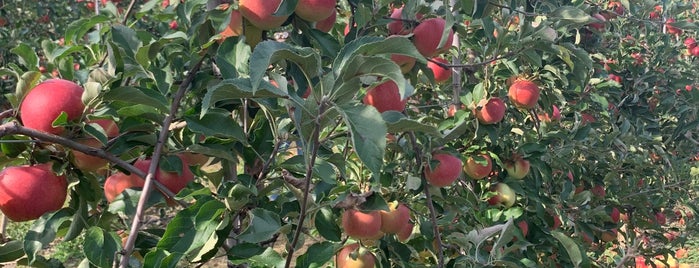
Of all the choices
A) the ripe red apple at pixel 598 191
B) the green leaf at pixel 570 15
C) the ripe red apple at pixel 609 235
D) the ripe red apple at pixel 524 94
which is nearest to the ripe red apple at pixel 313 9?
the green leaf at pixel 570 15

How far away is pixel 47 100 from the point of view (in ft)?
2.82

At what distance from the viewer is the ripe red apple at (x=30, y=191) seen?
2.99 ft

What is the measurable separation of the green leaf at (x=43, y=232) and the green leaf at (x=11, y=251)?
0.12 ft

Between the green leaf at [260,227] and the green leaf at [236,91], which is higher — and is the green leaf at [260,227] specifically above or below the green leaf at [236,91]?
below

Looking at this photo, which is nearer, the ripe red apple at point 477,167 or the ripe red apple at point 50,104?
the ripe red apple at point 50,104

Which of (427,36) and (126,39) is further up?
(126,39)

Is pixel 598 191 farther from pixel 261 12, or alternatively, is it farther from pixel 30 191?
pixel 30 191

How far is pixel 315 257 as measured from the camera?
3.22 feet

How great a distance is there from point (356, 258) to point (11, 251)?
656mm

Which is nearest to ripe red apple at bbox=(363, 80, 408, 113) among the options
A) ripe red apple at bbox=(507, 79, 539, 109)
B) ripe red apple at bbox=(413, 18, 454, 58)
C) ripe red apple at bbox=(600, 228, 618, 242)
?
ripe red apple at bbox=(413, 18, 454, 58)

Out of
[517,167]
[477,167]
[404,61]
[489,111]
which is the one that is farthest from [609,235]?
[404,61]

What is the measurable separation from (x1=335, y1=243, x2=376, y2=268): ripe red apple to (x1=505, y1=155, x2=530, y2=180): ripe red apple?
2.51 feet

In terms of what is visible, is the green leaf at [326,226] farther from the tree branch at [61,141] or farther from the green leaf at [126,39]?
the green leaf at [126,39]

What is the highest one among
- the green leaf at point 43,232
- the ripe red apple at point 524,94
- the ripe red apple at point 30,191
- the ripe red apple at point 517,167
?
the ripe red apple at point 30,191
